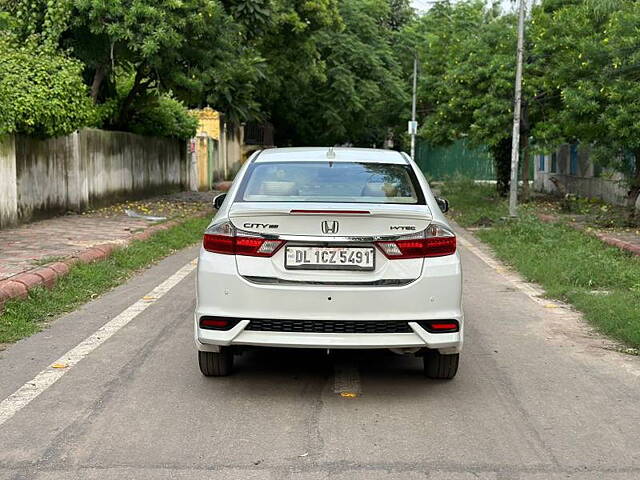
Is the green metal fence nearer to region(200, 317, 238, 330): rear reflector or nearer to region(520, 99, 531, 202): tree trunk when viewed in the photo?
region(520, 99, 531, 202): tree trunk

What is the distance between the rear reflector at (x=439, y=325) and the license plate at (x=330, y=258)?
0.47 m

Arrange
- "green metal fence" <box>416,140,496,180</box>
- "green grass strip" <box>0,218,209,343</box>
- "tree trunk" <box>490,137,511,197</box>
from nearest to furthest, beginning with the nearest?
"green grass strip" <box>0,218,209,343</box> < "tree trunk" <box>490,137,511,197</box> < "green metal fence" <box>416,140,496,180</box>

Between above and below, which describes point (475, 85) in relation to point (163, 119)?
above

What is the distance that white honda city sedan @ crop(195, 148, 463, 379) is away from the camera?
4949 millimetres

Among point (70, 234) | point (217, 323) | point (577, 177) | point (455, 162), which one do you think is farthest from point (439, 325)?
point (455, 162)

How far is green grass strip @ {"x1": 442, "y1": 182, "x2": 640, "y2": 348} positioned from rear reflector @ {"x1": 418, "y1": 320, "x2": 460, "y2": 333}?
7.74ft

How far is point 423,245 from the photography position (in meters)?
5.05

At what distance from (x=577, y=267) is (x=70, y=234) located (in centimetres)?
758

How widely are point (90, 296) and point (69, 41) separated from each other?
10.5 m

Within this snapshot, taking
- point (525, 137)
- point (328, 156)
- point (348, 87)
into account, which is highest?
point (348, 87)

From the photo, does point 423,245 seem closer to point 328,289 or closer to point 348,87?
point 328,289

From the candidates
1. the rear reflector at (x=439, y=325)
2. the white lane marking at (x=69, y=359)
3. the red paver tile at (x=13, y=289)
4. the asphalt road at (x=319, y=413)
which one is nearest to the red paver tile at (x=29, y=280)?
the red paver tile at (x=13, y=289)

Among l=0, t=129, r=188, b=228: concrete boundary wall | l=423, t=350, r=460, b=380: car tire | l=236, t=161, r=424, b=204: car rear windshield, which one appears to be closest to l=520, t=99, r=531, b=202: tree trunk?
l=0, t=129, r=188, b=228: concrete boundary wall

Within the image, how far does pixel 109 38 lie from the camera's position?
17312mm
